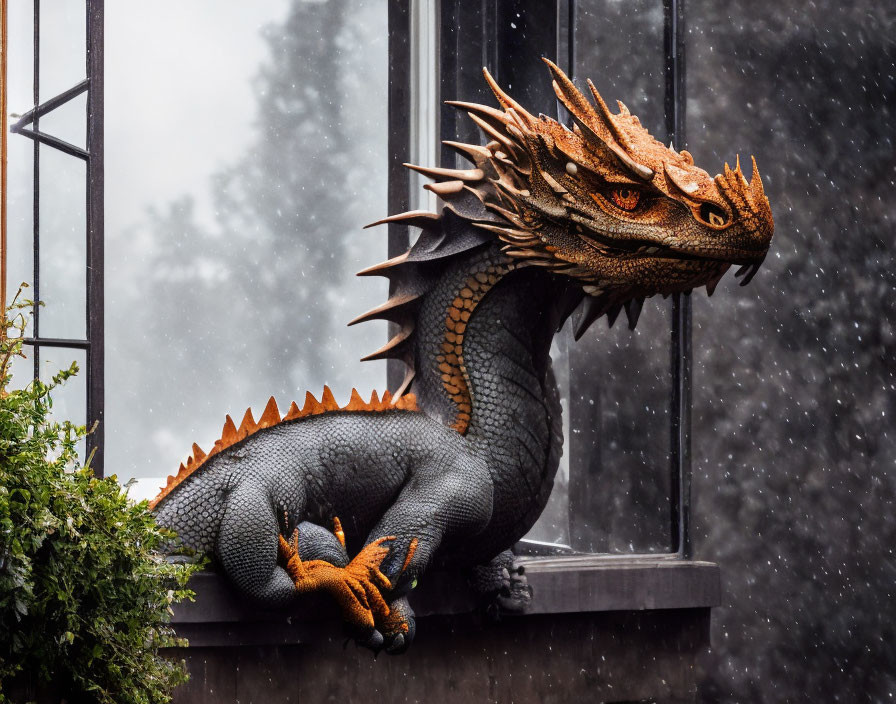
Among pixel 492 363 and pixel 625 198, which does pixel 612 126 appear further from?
pixel 492 363

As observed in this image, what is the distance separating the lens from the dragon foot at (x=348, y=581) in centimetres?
230

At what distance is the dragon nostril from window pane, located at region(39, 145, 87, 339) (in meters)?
1.48

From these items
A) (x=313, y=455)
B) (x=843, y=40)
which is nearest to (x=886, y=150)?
(x=843, y=40)

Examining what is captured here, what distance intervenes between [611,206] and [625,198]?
34mm

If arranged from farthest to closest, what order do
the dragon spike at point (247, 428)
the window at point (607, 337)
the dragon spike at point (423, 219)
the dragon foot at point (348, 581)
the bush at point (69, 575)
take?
the window at point (607, 337) → the dragon spike at point (423, 219) → the dragon spike at point (247, 428) → the dragon foot at point (348, 581) → the bush at point (69, 575)

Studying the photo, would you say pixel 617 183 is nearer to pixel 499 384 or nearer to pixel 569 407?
pixel 499 384

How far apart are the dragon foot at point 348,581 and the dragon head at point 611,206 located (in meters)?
0.73

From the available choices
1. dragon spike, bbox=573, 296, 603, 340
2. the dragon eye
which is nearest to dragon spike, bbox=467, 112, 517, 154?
the dragon eye

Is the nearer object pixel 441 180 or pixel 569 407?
pixel 441 180

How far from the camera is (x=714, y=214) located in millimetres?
2459

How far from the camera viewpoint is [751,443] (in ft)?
12.4

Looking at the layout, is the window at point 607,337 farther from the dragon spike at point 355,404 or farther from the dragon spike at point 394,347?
the dragon spike at point 355,404

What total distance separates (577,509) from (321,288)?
1053 mm

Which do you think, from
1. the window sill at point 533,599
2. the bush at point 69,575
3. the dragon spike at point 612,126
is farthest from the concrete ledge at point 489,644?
the dragon spike at point 612,126
